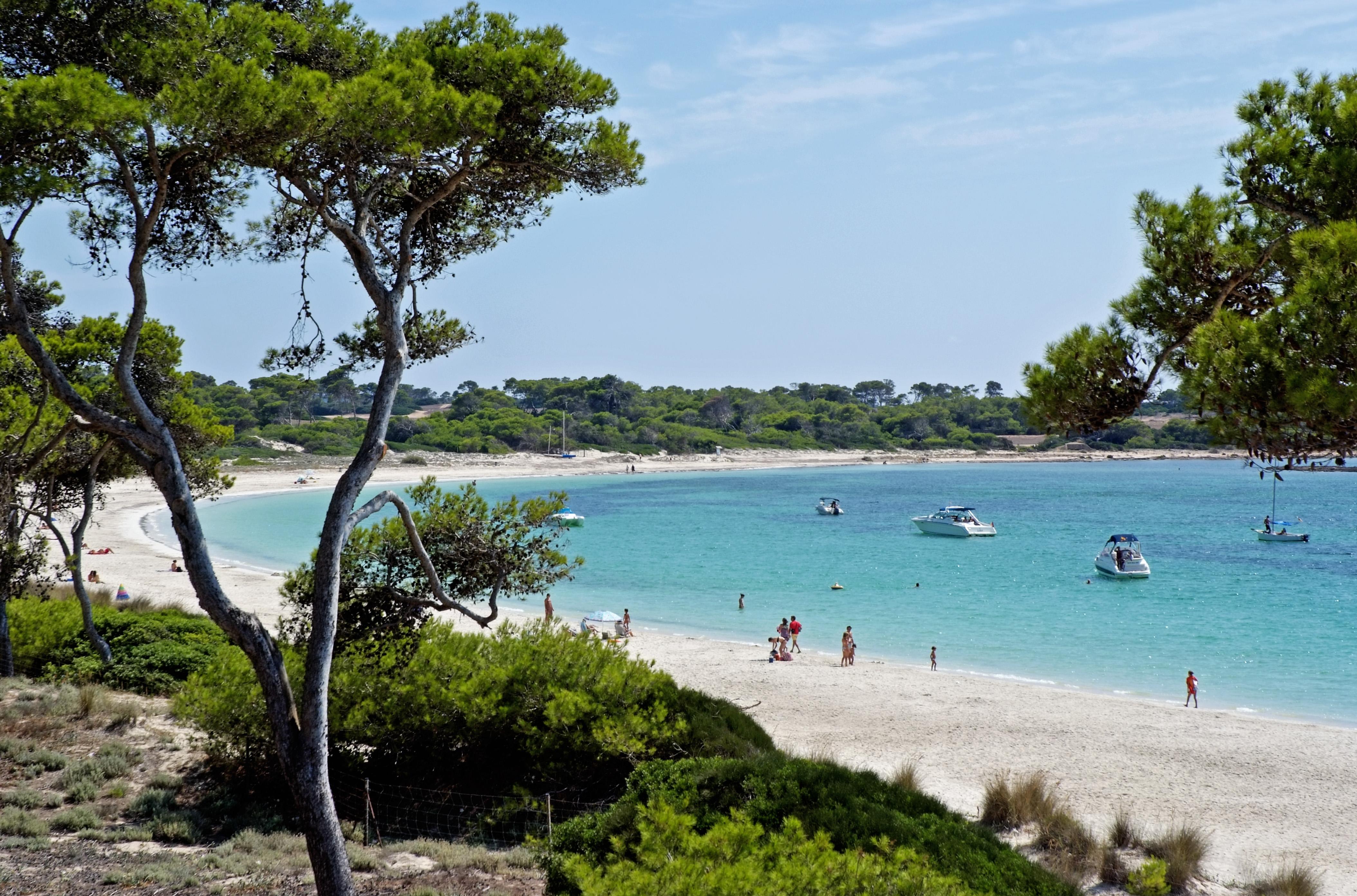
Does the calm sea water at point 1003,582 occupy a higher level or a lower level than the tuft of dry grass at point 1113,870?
lower

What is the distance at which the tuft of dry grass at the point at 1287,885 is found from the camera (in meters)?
7.86

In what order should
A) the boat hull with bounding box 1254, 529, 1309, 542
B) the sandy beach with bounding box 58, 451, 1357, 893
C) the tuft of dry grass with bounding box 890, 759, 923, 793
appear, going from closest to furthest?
1. the tuft of dry grass with bounding box 890, 759, 923, 793
2. the sandy beach with bounding box 58, 451, 1357, 893
3. the boat hull with bounding box 1254, 529, 1309, 542

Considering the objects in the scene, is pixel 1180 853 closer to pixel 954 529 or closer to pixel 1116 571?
pixel 1116 571

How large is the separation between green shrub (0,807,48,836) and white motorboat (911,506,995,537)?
4930cm

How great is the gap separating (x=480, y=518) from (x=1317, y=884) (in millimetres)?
8434

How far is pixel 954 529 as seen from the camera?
5184 cm

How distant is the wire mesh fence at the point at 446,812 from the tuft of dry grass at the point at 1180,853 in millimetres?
5300

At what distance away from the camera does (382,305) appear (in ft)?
21.1

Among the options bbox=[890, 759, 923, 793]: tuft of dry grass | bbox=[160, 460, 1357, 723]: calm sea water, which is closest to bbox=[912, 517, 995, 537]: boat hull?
bbox=[160, 460, 1357, 723]: calm sea water

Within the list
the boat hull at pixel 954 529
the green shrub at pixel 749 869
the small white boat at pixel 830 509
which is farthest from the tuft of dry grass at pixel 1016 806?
the small white boat at pixel 830 509

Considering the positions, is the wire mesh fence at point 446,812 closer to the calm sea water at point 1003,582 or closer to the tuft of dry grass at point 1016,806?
the tuft of dry grass at point 1016,806

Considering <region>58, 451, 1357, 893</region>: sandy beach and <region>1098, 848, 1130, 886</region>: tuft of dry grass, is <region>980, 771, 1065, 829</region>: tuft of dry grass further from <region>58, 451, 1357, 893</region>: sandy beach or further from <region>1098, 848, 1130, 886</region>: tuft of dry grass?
<region>58, 451, 1357, 893</region>: sandy beach

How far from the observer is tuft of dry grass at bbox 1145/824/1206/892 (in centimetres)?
820

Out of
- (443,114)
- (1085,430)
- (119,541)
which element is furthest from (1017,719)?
(119,541)
